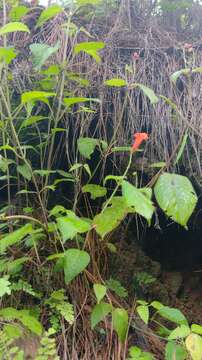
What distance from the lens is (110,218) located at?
4.63ft

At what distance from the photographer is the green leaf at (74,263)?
134 cm

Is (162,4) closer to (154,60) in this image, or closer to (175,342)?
(154,60)

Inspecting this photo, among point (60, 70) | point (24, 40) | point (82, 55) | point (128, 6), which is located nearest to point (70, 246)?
point (60, 70)

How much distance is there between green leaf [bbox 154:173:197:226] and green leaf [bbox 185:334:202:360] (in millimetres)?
407

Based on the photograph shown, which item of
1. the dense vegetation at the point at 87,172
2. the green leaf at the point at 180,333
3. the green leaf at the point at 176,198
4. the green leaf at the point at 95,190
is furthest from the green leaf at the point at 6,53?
the green leaf at the point at 180,333

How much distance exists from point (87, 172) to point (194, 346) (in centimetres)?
105

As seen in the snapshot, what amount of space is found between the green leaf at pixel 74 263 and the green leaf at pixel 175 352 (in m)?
0.43

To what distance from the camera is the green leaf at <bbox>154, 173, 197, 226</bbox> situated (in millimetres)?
1262

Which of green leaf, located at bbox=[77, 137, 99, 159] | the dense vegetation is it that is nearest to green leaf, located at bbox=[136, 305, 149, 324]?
the dense vegetation

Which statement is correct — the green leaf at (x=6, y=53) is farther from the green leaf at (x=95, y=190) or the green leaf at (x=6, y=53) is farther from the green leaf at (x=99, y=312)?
the green leaf at (x=99, y=312)

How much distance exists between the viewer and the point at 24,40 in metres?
2.18

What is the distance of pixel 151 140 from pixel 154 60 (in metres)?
0.49

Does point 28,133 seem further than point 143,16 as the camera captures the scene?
No

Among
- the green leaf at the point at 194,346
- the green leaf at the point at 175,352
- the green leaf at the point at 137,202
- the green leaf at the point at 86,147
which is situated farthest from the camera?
the green leaf at the point at 86,147
